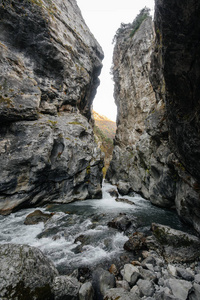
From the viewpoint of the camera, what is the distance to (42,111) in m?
16.9

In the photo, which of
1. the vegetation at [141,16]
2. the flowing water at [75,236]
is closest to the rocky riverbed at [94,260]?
the flowing water at [75,236]

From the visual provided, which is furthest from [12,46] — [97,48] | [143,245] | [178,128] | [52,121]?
[143,245]

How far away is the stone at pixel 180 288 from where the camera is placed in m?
3.73

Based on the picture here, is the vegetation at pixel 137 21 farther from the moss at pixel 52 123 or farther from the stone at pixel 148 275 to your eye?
the stone at pixel 148 275

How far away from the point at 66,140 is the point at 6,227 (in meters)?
9.49

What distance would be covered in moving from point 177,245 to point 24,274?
19.4 feet

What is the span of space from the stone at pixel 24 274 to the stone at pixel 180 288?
10.9ft

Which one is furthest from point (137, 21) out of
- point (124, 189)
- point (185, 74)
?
point (185, 74)

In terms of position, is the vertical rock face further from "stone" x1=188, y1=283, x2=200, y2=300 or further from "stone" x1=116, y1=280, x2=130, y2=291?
"stone" x1=188, y1=283, x2=200, y2=300

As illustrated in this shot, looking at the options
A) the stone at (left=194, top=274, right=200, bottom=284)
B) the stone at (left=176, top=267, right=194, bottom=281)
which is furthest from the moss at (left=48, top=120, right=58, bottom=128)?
the stone at (left=194, top=274, right=200, bottom=284)

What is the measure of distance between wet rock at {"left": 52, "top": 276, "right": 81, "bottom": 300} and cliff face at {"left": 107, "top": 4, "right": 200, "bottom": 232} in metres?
6.71

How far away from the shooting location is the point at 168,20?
4531 millimetres

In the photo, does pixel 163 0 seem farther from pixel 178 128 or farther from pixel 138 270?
pixel 138 270

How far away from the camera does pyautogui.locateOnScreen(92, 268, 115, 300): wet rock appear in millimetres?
3928
